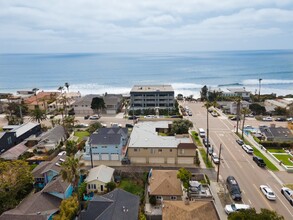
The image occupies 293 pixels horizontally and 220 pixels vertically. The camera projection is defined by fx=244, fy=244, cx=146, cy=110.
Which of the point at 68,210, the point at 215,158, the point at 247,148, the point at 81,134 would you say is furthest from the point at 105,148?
the point at 247,148

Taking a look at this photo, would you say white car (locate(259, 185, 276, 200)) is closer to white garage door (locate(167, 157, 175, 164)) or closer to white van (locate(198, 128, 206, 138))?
white garage door (locate(167, 157, 175, 164))

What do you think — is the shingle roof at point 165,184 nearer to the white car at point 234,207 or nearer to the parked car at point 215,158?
the white car at point 234,207

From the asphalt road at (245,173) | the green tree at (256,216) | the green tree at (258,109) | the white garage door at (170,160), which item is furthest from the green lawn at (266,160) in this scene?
the green tree at (258,109)

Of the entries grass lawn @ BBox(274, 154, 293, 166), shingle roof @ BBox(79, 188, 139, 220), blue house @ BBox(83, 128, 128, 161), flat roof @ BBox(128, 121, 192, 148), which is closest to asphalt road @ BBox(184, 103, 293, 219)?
grass lawn @ BBox(274, 154, 293, 166)

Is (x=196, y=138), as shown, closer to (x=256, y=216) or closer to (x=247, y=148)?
(x=247, y=148)

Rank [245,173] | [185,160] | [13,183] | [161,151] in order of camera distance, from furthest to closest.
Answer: [185,160]
[161,151]
[245,173]
[13,183]

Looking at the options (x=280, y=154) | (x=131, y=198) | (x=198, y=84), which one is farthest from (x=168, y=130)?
(x=198, y=84)
